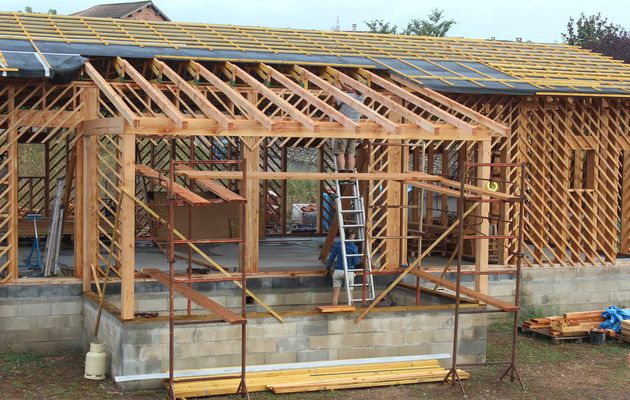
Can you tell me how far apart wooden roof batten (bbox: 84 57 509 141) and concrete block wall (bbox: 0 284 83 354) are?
2242mm

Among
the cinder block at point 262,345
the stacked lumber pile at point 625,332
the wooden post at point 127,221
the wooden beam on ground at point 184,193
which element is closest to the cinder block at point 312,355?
the cinder block at point 262,345

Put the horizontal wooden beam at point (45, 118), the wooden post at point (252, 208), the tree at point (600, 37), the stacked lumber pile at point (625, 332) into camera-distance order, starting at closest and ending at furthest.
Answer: the horizontal wooden beam at point (45, 118), the wooden post at point (252, 208), the stacked lumber pile at point (625, 332), the tree at point (600, 37)

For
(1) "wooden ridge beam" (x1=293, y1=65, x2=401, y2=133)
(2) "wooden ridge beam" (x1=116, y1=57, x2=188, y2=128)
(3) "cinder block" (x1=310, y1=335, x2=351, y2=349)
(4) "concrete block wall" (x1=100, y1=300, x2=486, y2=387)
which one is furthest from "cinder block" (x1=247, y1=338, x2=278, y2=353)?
(1) "wooden ridge beam" (x1=293, y1=65, x2=401, y2=133)

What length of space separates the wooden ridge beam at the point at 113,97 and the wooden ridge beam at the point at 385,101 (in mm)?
3472

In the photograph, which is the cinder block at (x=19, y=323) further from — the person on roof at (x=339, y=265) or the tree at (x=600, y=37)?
the tree at (x=600, y=37)

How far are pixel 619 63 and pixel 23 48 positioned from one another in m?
11.7

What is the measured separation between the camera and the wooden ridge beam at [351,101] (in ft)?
36.8

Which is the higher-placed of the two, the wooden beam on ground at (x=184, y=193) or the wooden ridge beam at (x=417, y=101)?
the wooden ridge beam at (x=417, y=101)

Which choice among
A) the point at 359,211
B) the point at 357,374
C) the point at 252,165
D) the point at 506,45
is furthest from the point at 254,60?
the point at 506,45

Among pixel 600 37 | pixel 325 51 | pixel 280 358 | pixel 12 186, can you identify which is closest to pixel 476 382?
pixel 280 358

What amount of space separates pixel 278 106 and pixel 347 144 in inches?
92.2

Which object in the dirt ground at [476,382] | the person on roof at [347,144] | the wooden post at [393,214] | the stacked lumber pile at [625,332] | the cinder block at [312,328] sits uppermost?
the person on roof at [347,144]

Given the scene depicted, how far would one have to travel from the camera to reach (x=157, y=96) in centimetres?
1105

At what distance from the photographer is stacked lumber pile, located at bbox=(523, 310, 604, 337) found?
13.6 m
